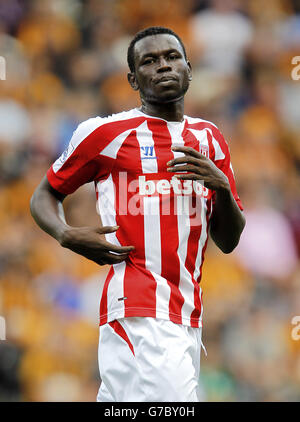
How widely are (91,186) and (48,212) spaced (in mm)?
3423

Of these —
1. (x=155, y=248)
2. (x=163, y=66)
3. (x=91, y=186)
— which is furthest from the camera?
(x=91, y=186)

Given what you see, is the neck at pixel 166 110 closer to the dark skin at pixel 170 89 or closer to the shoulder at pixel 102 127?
the dark skin at pixel 170 89

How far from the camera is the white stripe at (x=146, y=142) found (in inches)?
124

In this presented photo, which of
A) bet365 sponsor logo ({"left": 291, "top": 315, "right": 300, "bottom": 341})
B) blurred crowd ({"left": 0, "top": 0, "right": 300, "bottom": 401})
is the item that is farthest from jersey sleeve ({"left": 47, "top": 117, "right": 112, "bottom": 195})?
bet365 sponsor logo ({"left": 291, "top": 315, "right": 300, "bottom": 341})

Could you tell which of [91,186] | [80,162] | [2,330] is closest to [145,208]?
[80,162]

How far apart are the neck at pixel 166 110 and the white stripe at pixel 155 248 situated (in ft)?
1.47

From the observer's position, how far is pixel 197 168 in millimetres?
2965

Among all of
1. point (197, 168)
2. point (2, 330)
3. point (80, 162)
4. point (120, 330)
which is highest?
point (80, 162)

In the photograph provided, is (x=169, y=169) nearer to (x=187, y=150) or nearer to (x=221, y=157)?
(x=187, y=150)

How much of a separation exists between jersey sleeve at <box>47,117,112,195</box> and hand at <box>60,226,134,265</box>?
1.03 ft

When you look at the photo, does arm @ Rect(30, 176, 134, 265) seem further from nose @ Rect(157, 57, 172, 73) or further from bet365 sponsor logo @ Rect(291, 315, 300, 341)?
bet365 sponsor logo @ Rect(291, 315, 300, 341)

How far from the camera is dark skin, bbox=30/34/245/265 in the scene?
3.03 meters
